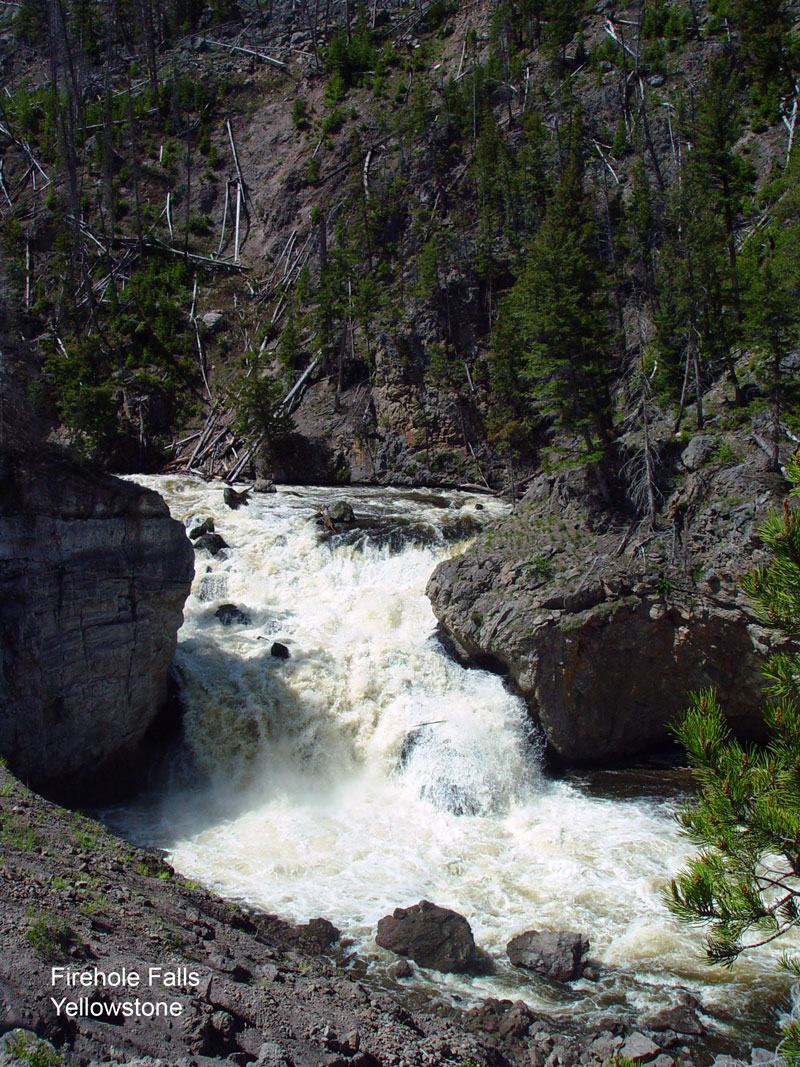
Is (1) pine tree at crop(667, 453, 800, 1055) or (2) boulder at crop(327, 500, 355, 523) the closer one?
(1) pine tree at crop(667, 453, 800, 1055)

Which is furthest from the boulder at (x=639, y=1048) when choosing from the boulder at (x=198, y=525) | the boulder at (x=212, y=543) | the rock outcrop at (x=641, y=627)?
the boulder at (x=198, y=525)

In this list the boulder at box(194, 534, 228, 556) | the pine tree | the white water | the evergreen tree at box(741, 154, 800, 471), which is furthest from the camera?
the boulder at box(194, 534, 228, 556)

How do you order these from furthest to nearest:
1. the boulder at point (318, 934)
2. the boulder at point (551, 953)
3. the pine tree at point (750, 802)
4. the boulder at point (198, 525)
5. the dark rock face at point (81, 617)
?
1. the boulder at point (198, 525)
2. the dark rock face at point (81, 617)
3. the boulder at point (318, 934)
4. the boulder at point (551, 953)
5. the pine tree at point (750, 802)

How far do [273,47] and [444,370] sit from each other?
52.5 metres

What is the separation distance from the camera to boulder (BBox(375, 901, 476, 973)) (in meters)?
11.2

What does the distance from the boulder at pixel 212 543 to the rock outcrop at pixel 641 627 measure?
984cm

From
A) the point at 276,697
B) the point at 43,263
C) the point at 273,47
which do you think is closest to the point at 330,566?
the point at 276,697

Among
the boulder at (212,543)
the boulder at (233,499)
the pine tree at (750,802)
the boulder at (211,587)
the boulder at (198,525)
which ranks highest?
the pine tree at (750,802)

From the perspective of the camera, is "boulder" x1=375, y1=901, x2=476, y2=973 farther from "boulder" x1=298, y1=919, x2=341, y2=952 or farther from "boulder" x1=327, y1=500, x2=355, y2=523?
"boulder" x1=327, y1=500, x2=355, y2=523

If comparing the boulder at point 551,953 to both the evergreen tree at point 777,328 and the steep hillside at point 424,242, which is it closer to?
the steep hillside at point 424,242

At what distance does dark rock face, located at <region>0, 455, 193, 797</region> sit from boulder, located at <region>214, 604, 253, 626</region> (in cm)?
368

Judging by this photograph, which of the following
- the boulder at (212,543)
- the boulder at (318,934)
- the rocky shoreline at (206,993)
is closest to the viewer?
the rocky shoreline at (206,993)

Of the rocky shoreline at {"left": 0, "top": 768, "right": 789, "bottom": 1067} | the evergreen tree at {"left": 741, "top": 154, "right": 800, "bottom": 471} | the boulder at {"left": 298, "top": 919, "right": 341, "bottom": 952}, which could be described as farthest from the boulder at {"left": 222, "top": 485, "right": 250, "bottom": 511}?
the evergreen tree at {"left": 741, "top": 154, "right": 800, "bottom": 471}

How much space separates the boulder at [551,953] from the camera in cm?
1099
